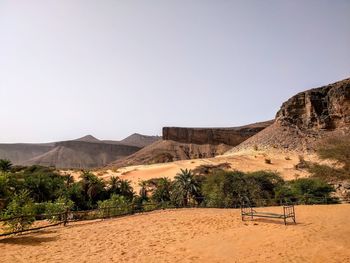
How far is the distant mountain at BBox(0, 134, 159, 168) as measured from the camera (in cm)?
12825

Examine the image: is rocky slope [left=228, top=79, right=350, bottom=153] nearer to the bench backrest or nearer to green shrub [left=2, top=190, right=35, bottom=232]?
the bench backrest

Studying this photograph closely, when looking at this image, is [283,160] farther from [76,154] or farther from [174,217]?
[76,154]

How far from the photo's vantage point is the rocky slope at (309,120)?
67438 mm

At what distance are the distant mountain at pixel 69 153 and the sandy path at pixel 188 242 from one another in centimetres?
11203

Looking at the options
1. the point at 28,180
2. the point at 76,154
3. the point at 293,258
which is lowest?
the point at 293,258

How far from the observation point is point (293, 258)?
1230 cm

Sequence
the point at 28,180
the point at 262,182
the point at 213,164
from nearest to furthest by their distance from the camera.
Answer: the point at 262,182, the point at 28,180, the point at 213,164

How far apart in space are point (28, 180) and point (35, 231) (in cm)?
2534

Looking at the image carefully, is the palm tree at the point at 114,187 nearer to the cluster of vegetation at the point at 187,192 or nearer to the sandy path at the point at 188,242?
the cluster of vegetation at the point at 187,192

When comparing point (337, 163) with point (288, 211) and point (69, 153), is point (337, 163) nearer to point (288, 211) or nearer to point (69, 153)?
point (288, 211)

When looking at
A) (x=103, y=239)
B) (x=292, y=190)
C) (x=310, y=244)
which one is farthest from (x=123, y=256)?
(x=292, y=190)

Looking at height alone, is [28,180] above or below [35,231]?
above

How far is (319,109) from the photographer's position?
73062 mm

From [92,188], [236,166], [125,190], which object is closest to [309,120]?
[236,166]
